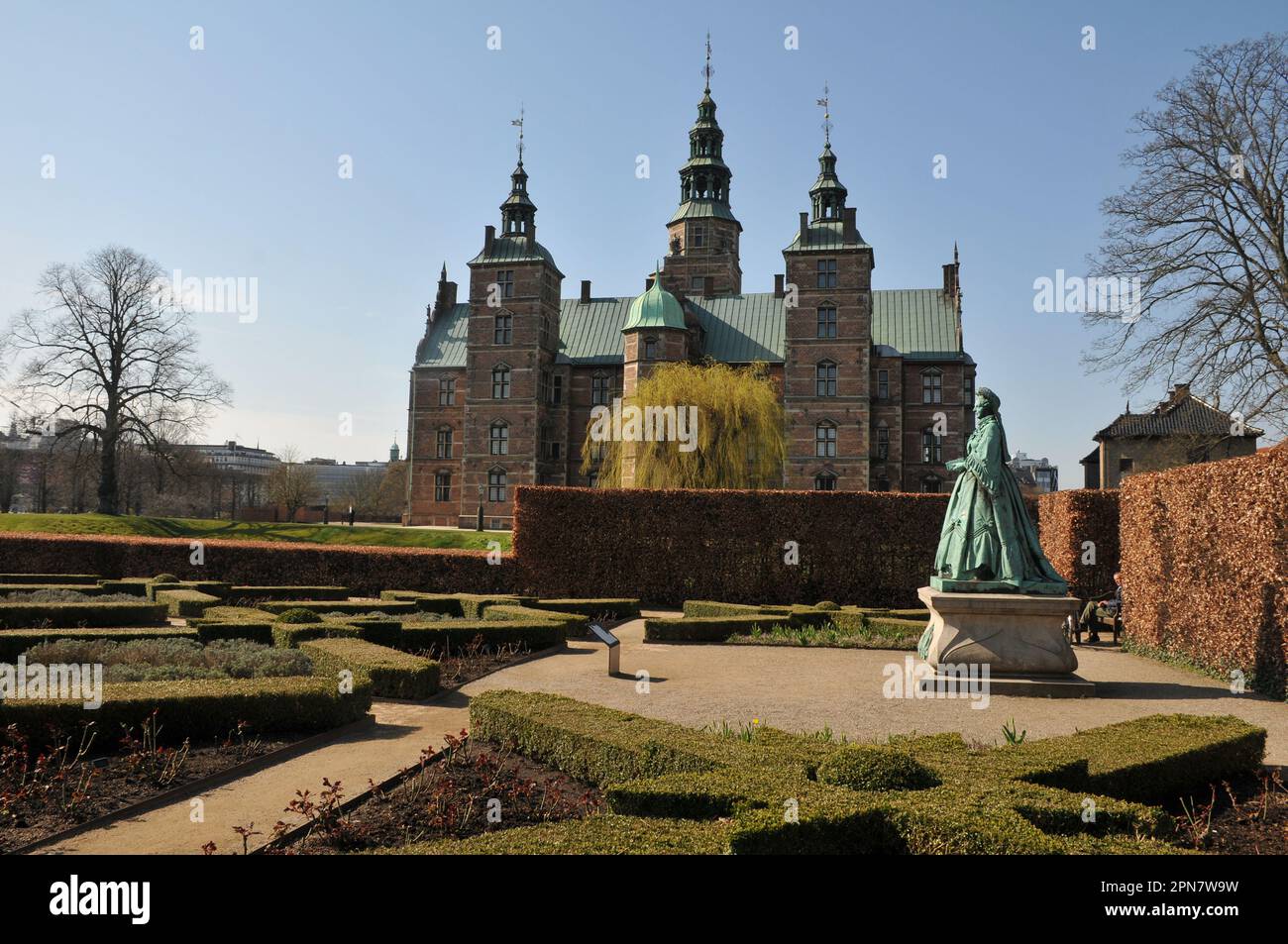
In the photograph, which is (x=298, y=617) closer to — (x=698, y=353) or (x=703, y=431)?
(x=703, y=431)

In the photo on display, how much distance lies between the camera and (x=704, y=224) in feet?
183

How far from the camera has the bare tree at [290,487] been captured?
67.6 meters

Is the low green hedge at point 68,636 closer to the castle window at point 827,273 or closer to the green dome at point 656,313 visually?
the green dome at point 656,313

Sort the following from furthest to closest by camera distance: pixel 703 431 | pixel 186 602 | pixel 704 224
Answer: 1. pixel 704 224
2. pixel 703 431
3. pixel 186 602

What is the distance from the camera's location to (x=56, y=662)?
35.5 ft

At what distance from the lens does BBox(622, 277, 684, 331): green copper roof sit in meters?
44.0

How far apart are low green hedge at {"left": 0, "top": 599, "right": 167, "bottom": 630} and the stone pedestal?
13.5 m

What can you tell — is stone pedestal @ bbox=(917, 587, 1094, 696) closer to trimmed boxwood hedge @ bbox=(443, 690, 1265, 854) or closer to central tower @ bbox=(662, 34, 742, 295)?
trimmed boxwood hedge @ bbox=(443, 690, 1265, 854)

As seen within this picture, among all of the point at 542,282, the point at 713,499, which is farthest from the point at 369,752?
the point at 542,282

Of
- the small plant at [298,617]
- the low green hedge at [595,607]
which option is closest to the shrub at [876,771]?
the small plant at [298,617]

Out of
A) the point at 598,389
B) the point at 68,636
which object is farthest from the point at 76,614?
the point at 598,389

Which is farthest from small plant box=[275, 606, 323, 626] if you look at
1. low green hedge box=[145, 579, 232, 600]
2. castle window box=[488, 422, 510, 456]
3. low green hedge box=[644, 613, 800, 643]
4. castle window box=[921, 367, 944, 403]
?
castle window box=[921, 367, 944, 403]

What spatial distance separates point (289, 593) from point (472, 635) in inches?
321
